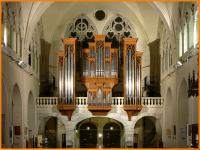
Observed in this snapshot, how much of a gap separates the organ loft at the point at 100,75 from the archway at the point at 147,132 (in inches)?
131

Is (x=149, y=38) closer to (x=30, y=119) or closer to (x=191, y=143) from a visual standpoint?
(x=30, y=119)

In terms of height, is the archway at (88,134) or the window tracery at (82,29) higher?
the window tracery at (82,29)

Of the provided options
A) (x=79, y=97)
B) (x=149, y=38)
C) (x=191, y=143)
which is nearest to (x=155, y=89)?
(x=149, y=38)

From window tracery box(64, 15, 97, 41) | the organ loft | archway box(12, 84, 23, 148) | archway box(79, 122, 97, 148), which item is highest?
window tracery box(64, 15, 97, 41)

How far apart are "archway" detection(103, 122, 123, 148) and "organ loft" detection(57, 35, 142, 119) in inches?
151

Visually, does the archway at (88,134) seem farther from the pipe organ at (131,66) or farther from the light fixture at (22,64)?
the light fixture at (22,64)

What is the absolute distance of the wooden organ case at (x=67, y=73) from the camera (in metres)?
30.9

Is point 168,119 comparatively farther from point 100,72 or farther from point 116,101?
point 100,72

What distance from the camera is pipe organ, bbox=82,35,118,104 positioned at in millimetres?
31062

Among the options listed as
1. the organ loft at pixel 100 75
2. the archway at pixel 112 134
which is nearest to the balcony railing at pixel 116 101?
the organ loft at pixel 100 75

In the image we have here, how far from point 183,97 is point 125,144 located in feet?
22.4

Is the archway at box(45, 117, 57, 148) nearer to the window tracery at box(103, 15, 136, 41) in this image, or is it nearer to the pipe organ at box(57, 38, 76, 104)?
the pipe organ at box(57, 38, 76, 104)

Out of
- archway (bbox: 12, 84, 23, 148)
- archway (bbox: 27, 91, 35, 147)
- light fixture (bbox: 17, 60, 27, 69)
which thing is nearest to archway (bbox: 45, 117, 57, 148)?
archway (bbox: 27, 91, 35, 147)

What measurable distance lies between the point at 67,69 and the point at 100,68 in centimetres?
224
